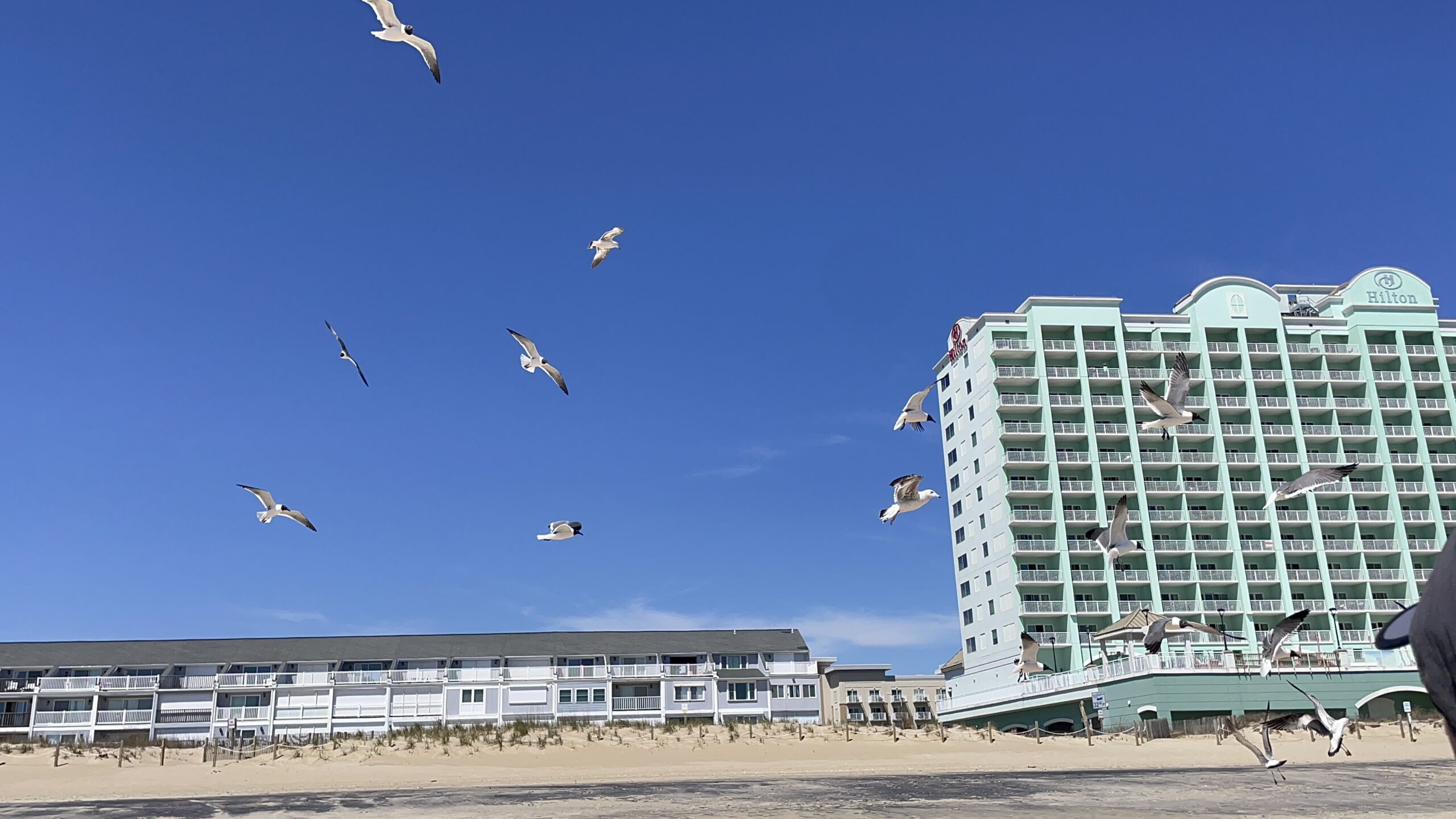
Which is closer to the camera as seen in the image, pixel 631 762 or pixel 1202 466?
pixel 631 762

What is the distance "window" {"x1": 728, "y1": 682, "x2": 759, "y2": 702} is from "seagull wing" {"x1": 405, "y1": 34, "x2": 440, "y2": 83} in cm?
8005

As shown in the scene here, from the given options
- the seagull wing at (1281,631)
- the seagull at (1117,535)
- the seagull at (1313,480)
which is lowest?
the seagull wing at (1281,631)

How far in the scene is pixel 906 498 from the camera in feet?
98.1

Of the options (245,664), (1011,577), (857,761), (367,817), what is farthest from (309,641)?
(367,817)

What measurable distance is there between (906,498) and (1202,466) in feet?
219

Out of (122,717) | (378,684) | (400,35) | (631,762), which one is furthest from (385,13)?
(122,717)

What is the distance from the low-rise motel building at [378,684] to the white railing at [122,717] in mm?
104

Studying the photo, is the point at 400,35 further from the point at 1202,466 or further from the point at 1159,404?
the point at 1202,466

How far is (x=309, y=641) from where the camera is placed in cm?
9962

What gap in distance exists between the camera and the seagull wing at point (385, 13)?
70.7 ft

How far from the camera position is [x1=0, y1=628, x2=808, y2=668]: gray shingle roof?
309ft

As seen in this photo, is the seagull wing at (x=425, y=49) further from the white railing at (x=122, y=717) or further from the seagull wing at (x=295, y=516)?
the white railing at (x=122, y=717)

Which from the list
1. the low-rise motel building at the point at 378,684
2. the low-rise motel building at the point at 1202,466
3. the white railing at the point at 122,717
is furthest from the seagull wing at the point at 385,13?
the white railing at the point at 122,717

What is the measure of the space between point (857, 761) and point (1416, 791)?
1975 centimetres
